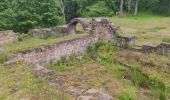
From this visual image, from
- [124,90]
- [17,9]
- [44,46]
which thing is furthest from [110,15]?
[124,90]

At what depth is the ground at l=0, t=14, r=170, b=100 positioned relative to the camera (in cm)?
836

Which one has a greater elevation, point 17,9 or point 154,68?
point 17,9

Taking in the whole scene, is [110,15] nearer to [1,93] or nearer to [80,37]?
[80,37]

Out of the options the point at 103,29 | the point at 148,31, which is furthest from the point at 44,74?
the point at 148,31

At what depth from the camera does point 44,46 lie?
13156 mm

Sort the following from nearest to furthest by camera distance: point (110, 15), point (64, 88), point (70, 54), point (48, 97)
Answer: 1. point (48, 97)
2. point (64, 88)
3. point (70, 54)
4. point (110, 15)

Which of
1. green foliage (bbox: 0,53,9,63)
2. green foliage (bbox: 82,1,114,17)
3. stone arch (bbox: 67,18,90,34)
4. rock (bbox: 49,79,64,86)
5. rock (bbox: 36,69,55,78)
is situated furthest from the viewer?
green foliage (bbox: 82,1,114,17)

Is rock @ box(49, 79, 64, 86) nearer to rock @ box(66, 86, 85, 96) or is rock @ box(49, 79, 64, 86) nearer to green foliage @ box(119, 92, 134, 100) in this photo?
rock @ box(66, 86, 85, 96)

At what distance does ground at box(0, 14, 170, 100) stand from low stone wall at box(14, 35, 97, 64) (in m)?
0.30

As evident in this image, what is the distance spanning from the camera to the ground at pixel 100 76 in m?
8.36

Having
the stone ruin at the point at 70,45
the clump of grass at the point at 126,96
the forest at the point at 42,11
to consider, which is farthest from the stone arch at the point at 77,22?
the clump of grass at the point at 126,96

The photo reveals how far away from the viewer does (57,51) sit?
546 inches

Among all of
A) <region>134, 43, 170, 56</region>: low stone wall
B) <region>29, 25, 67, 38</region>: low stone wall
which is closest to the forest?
<region>29, 25, 67, 38</region>: low stone wall

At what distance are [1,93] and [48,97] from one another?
4.41 feet
